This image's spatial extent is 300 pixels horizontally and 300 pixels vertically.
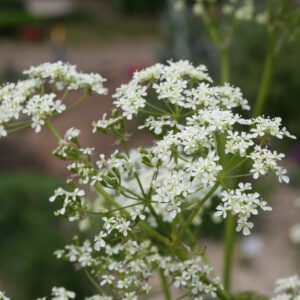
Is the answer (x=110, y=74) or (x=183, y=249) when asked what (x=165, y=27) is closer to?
(x=110, y=74)

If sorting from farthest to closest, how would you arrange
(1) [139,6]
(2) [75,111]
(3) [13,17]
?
1. (1) [139,6]
2. (3) [13,17]
3. (2) [75,111]

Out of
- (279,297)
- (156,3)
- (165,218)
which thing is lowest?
(279,297)

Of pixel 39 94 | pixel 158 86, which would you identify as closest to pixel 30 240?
pixel 39 94

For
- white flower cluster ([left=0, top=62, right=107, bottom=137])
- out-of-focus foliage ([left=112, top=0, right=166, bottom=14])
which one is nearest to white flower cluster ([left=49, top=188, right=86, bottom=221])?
white flower cluster ([left=0, top=62, right=107, bottom=137])

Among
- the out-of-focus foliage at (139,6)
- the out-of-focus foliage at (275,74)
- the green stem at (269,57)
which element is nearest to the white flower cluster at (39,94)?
Result: the green stem at (269,57)

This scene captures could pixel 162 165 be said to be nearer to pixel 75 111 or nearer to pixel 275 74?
pixel 275 74

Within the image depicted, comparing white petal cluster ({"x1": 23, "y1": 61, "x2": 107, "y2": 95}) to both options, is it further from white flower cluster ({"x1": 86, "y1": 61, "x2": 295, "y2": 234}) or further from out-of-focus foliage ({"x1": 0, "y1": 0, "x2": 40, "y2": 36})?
out-of-focus foliage ({"x1": 0, "y1": 0, "x2": 40, "y2": 36})

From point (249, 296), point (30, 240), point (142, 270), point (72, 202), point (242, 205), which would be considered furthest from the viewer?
point (30, 240)

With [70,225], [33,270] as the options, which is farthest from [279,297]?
[70,225]
